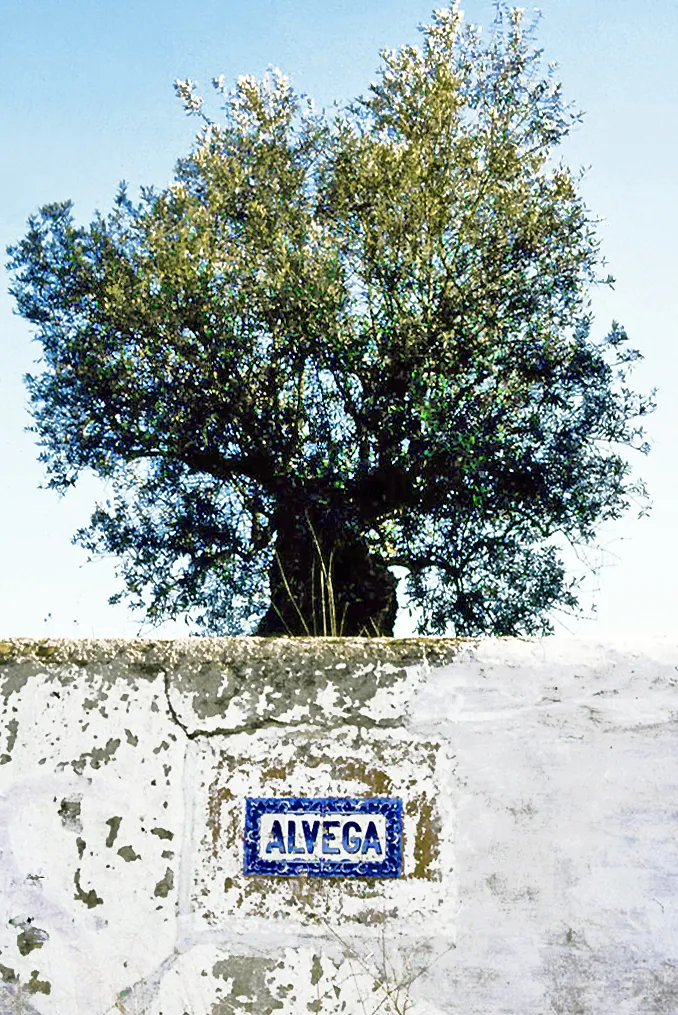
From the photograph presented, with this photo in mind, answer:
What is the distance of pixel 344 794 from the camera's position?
10.4 feet

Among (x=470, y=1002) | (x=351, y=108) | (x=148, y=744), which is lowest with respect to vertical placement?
(x=470, y=1002)

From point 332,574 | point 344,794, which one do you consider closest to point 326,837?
point 344,794

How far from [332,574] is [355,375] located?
192cm

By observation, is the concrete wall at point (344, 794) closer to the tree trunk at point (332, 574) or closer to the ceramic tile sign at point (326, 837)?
the ceramic tile sign at point (326, 837)

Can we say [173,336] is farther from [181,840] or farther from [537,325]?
[181,840]

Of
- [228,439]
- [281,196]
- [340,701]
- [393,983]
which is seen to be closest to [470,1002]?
[393,983]

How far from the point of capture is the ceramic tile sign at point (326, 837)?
3.13m

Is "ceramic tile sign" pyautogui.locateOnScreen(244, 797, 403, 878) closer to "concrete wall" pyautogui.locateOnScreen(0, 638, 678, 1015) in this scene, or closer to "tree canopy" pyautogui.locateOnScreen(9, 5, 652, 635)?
"concrete wall" pyautogui.locateOnScreen(0, 638, 678, 1015)

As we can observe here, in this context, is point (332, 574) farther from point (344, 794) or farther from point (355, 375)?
point (344, 794)

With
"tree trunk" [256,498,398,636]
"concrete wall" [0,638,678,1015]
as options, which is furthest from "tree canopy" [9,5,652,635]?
"concrete wall" [0,638,678,1015]

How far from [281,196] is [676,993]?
9.38 metres

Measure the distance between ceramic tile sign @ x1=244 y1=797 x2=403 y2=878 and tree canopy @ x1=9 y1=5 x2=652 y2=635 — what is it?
6.23 meters

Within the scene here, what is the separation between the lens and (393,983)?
3.05 metres

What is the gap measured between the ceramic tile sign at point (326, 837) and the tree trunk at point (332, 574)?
6193 mm
